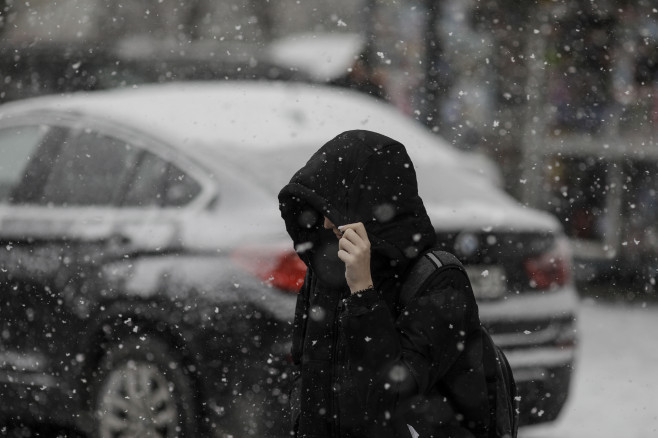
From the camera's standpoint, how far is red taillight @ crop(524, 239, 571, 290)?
5.15 metres

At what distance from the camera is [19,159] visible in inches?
233

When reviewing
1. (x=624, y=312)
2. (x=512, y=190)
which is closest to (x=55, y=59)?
(x=512, y=190)

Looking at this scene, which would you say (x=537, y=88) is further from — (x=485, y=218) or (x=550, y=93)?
(x=485, y=218)

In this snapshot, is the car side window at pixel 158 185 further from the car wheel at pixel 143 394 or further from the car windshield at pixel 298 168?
the car wheel at pixel 143 394

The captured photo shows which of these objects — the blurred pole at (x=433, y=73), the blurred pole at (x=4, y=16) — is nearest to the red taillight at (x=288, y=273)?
the blurred pole at (x=433, y=73)

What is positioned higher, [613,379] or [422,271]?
[422,271]

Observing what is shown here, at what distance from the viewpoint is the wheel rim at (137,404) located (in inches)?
A: 193

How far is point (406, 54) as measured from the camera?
13.6 meters

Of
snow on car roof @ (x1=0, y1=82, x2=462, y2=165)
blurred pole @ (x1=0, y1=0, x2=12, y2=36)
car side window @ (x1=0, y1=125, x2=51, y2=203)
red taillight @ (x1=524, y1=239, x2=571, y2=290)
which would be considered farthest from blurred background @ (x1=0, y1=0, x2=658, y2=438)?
red taillight @ (x1=524, y1=239, x2=571, y2=290)

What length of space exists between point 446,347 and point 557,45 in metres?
10.0

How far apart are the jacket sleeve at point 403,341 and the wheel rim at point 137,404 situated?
2.40 m

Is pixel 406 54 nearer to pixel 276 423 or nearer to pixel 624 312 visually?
pixel 624 312

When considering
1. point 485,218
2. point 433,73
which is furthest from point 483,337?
point 433,73

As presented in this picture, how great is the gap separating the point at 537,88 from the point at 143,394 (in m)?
7.93
